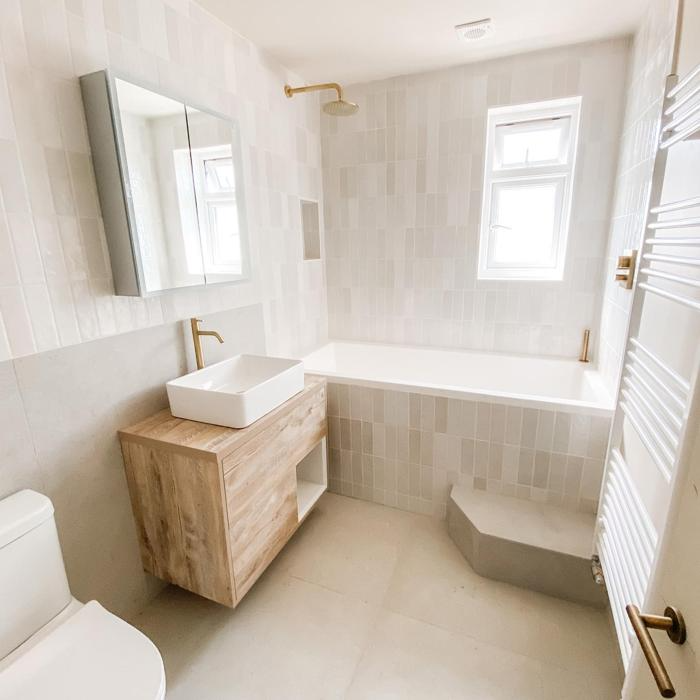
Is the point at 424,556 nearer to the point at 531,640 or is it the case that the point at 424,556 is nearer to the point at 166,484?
the point at 531,640

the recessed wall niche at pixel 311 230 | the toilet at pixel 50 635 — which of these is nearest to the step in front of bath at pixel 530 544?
the toilet at pixel 50 635

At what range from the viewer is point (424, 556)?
1914 mm

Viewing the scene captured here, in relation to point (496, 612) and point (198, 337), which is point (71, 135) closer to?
point (198, 337)

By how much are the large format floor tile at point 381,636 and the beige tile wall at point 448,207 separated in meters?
1.57

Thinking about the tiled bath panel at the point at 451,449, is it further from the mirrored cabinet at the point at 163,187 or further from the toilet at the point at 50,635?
the toilet at the point at 50,635

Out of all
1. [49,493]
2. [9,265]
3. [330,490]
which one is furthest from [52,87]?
[330,490]

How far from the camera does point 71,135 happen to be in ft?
4.14

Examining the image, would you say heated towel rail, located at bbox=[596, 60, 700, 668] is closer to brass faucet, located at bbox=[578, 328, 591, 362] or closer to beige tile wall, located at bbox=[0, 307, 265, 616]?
brass faucet, located at bbox=[578, 328, 591, 362]

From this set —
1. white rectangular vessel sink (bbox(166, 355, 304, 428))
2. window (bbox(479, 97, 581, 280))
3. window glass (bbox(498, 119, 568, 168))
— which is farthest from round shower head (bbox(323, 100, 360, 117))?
white rectangular vessel sink (bbox(166, 355, 304, 428))

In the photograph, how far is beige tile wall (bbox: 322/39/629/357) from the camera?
7.53 feet

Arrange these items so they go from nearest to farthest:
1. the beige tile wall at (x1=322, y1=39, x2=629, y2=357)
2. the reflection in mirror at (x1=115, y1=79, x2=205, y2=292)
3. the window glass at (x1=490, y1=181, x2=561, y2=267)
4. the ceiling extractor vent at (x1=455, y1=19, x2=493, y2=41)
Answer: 1. the reflection in mirror at (x1=115, y1=79, x2=205, y2=292)
2. the ceiling extractor vent at (x1=455, y1=19, x2=493, y2=41)
3. the beige tile wall at (x1=322, y1=39, x2=629, y2=357)
4. the window glass at (x1=490, y1=181, x2=561, y2=267)

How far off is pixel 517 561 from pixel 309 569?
0.93 metres

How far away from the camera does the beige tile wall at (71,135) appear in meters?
1.13

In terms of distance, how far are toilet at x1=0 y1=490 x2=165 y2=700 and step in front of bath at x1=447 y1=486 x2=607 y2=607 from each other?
4.42ft
